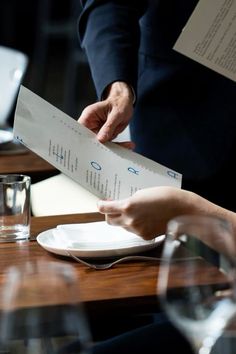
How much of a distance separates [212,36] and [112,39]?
33 centimetres

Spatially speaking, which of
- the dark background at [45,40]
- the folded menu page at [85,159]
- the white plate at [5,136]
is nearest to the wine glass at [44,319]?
the folded menu page at [85,159]

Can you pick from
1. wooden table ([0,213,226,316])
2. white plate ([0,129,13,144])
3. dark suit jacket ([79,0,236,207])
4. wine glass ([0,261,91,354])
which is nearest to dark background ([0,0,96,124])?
white plate ([0,129,13,144])

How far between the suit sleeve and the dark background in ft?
16.0

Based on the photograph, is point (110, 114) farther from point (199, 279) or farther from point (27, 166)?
point (199, 279)

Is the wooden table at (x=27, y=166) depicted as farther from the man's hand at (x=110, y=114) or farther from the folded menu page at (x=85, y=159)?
the folded menu page at (x=85, y=159)

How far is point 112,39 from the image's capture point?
219cm

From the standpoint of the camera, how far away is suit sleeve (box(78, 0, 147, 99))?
6.98 feet

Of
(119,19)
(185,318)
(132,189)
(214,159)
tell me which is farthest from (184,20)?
(185,318)

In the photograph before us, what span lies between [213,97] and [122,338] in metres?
0.86

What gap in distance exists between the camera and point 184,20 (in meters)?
2.27

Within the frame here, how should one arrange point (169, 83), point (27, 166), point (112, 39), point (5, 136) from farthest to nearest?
point (5, 136), point (27, 166), point (169, 83), point (112, 39)

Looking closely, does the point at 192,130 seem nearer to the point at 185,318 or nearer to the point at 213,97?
the point at 213,97

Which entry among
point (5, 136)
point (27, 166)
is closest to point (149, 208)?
point (27, 166)

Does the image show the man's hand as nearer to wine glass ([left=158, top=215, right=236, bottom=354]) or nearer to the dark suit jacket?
the dark suit jacket
